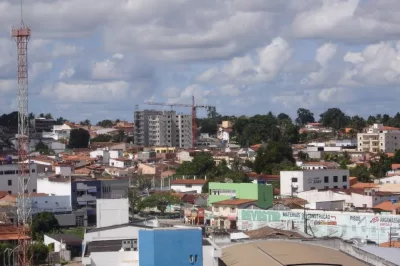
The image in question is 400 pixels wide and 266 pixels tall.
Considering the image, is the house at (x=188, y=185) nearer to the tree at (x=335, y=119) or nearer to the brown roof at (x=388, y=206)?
the brown roof at (x=388, y=206)

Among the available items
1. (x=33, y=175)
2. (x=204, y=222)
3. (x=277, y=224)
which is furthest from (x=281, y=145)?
(x=277, y=224)

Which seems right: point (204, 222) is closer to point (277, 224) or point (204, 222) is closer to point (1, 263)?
point (277, 224)

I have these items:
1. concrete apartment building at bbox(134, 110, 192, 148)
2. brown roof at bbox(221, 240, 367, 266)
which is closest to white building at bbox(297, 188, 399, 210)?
brown roof at bbox(221, 240, 367, 266)

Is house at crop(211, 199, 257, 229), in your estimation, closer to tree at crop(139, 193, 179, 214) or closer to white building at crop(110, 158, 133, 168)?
tree at crop(139, 193, 179, 214)

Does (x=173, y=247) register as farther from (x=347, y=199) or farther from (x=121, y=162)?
(x=121, y=162)

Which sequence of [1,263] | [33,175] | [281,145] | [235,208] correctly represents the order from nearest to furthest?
[1,263], [235,208], [33,175], [281,145]

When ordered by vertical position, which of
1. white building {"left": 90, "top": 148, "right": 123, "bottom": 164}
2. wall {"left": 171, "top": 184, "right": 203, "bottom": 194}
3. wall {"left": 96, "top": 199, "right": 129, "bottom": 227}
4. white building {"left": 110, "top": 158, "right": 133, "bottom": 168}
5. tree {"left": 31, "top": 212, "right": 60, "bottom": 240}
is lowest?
tree {"left": 31, "top": 212, "right": 60, "bottom": 240}
